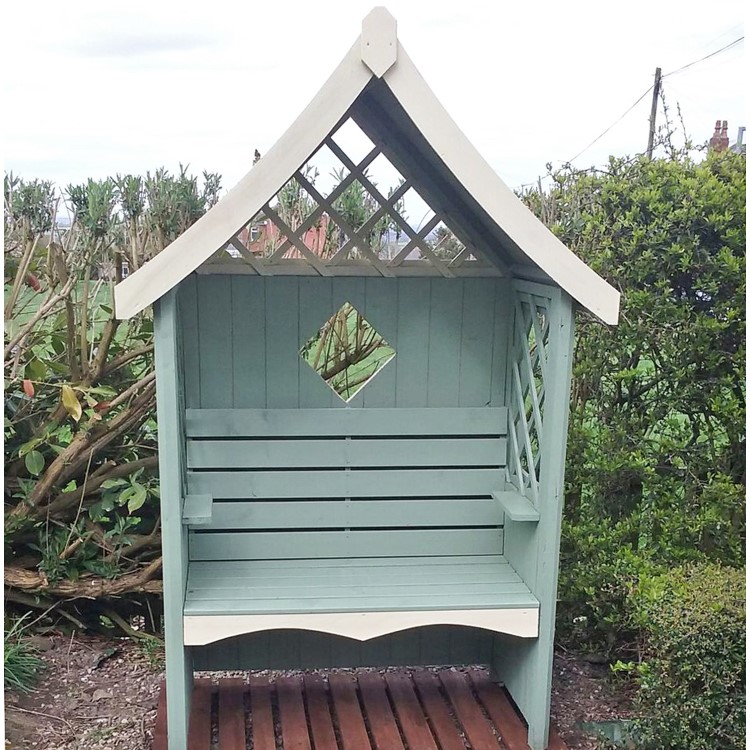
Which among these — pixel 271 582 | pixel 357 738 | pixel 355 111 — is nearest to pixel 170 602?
pixel 271 582

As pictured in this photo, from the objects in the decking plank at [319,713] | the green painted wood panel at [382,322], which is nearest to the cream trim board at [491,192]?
the green painted wood panel at [382,322]

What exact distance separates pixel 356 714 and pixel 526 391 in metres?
1.44

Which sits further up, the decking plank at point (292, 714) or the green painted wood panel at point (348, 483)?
the green painted wood panel at point (348, 483)

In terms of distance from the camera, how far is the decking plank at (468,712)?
306 cm

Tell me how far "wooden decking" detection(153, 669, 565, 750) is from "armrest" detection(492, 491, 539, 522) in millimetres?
849

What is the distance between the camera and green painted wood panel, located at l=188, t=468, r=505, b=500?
325 cm

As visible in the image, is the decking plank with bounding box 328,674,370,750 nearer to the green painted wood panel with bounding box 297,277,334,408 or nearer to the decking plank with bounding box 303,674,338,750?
the decking plank with bounding box 303,674,338,750

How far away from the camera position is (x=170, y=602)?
2764 mm

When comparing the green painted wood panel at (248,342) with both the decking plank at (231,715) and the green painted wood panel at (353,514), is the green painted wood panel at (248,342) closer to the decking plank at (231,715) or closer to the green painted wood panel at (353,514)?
the green painted wood panel at (353,514)

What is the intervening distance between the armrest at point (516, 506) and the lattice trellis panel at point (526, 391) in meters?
0.03

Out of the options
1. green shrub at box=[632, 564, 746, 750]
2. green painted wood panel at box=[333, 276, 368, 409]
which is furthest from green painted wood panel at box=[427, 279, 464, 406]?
green shrub at box=[632, 564, 746, 750]

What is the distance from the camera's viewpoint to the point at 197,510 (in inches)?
114

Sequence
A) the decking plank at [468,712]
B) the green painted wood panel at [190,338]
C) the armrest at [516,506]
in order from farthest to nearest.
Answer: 1. the green painted wood panel at [190,338]
2. the decking plank at [468,712]
3. the armrest at [516,506]

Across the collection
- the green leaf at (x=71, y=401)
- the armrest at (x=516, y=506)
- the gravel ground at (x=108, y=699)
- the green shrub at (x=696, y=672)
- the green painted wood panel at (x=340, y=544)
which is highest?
the green leaf at (x=71, y=401)
